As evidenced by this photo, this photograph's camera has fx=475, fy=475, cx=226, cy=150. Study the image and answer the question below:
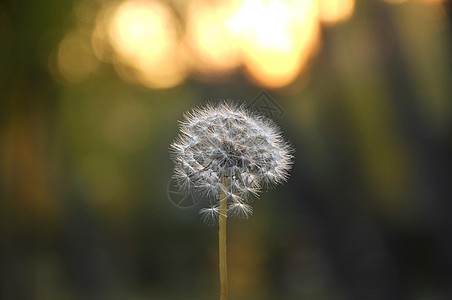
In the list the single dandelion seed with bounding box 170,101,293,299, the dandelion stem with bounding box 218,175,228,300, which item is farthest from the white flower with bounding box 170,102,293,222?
the dandelion stem with bounding box 218,175,228,300

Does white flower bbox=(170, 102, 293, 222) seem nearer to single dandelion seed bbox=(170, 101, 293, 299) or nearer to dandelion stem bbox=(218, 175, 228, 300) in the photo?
single dandelion seed bbox=(170, 101, 293, 299)

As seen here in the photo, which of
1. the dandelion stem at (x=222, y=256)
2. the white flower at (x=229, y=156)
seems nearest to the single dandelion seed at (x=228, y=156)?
the white flower at (x=229, y=156)

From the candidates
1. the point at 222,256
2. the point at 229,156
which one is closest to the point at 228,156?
the point at 229,156

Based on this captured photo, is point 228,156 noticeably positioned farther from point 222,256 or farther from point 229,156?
point 222,256

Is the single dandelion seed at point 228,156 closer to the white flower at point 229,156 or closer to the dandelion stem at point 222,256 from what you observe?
the white flower at point 229,156

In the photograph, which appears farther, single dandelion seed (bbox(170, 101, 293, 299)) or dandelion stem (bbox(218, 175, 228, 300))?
single dandelion seed (bbox(170, 101, 293, 299))
